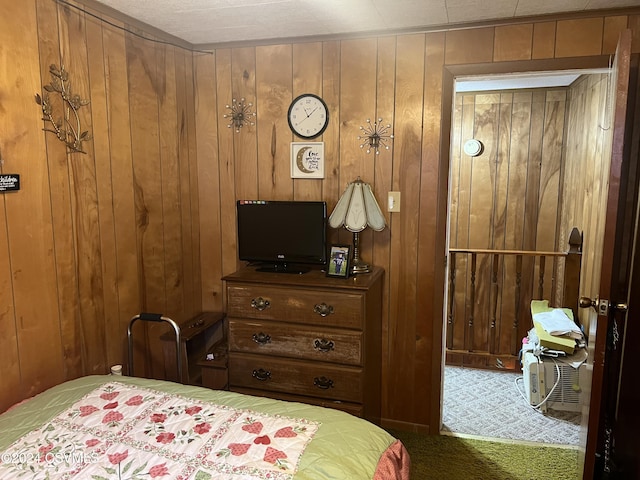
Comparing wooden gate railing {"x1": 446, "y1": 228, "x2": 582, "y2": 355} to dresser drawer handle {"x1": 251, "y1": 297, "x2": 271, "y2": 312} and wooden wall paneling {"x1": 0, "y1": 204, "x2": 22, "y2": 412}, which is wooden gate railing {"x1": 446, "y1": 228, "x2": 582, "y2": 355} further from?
wooden wall paneling {"x1": 0, "y1": 204, "x2": 22, "y2": 412}

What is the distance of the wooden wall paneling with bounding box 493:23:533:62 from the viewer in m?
2.49

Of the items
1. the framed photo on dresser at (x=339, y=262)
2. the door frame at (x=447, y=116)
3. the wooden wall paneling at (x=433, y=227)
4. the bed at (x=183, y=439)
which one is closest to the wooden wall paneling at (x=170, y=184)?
the framed photo on dresser at (x=339, y=262)

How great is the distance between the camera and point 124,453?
1478 mm

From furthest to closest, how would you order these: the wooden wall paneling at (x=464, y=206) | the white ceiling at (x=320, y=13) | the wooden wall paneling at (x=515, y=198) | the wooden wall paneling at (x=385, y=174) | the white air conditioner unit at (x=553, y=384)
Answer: the wooden wall paneling at (x=464, y=206) → the wooden wall paneling at (x=515, y=198) → the white air conditioner unit at (x=553, y=384) → the wooden wall paneling at (x=385, y=174) → the white ceiling at (x=320, y=13)

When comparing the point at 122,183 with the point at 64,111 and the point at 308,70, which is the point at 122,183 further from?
the point at 308,70

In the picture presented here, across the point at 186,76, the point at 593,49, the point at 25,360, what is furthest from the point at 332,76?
the point at 25,360

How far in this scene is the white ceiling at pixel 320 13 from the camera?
2.24 metres

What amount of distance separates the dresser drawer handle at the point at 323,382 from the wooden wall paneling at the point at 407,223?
552 millimetres

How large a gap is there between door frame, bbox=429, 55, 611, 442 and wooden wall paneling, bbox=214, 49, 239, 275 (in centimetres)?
124

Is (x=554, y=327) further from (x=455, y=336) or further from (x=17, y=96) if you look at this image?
(x=17, y=96)

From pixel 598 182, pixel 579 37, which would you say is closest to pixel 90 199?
pixel 579 37

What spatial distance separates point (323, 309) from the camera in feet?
8.22

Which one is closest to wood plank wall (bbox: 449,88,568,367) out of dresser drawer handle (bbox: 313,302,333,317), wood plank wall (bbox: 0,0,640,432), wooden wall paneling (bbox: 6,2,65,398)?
wood plank wall (bbox: 0,0,640,432)

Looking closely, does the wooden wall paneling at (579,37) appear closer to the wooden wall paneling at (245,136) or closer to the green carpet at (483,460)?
the wooden wall paneling at (245,136)
